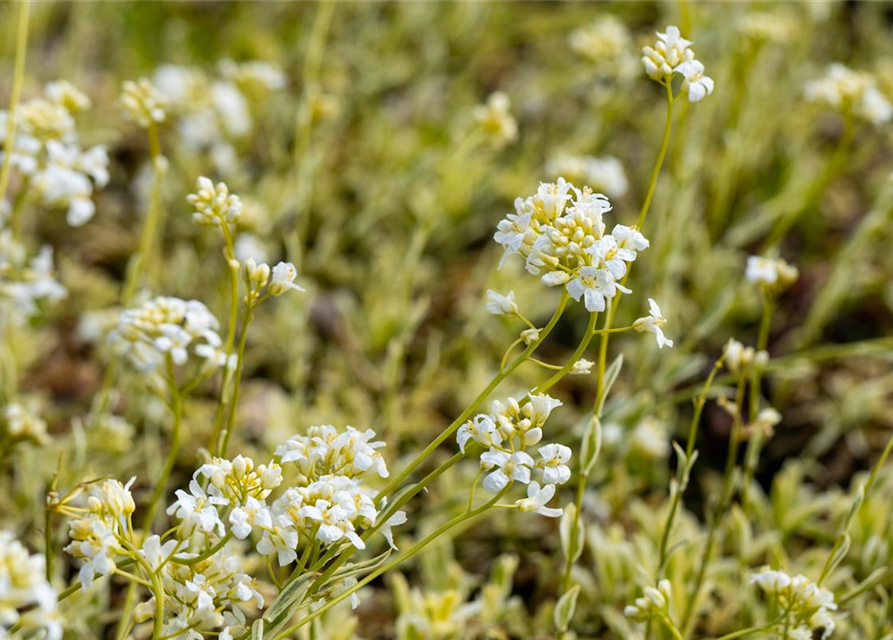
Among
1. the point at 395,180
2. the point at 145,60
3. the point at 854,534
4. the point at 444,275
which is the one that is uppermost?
the point at 145,60

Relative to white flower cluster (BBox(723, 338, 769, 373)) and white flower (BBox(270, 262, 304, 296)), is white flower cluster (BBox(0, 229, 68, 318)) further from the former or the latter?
white flower cluster (BBox(723, 338, 769, 373))

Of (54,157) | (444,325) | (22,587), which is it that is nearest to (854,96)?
(444,325)

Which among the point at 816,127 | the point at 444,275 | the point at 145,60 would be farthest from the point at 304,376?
the point at 816,127

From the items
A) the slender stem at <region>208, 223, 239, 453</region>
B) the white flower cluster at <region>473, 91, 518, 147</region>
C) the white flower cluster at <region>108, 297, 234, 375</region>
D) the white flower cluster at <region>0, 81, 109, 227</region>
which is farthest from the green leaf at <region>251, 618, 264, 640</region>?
the white flower cluster at <region>473, 91, 518, 147</region>

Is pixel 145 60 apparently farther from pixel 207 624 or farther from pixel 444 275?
pixel 207 624

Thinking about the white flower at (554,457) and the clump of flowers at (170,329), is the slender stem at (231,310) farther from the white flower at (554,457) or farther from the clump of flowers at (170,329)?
the white flower at (554,457)

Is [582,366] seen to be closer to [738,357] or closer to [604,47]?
[738,357]

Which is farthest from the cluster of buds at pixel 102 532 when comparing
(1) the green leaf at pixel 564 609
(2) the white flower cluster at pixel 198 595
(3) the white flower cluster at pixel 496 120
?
(3) the white flower cluster at pixel 496 120
